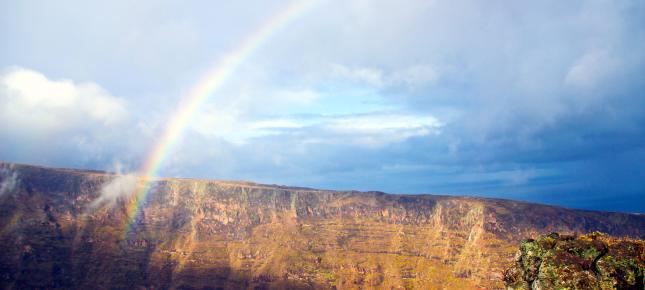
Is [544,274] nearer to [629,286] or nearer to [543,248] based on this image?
[543,248]

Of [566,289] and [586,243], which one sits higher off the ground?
[586,243]

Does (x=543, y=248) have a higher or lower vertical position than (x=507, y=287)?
higher

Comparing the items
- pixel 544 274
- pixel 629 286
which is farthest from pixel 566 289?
pixel 629 286

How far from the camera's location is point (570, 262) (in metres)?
65.1

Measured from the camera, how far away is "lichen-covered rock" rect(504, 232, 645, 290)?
206 feet

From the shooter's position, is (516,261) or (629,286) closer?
(629,286)

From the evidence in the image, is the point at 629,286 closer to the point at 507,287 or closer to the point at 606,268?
the point at 606,268

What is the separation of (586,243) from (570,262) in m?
4.76

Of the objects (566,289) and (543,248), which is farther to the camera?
(543,248)

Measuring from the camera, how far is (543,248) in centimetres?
6925

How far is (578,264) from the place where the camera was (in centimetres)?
6438

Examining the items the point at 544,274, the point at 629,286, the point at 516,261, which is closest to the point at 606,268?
the point at 629,286

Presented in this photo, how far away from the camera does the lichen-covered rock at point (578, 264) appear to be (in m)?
62.8

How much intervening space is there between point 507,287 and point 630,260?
15602 mm
